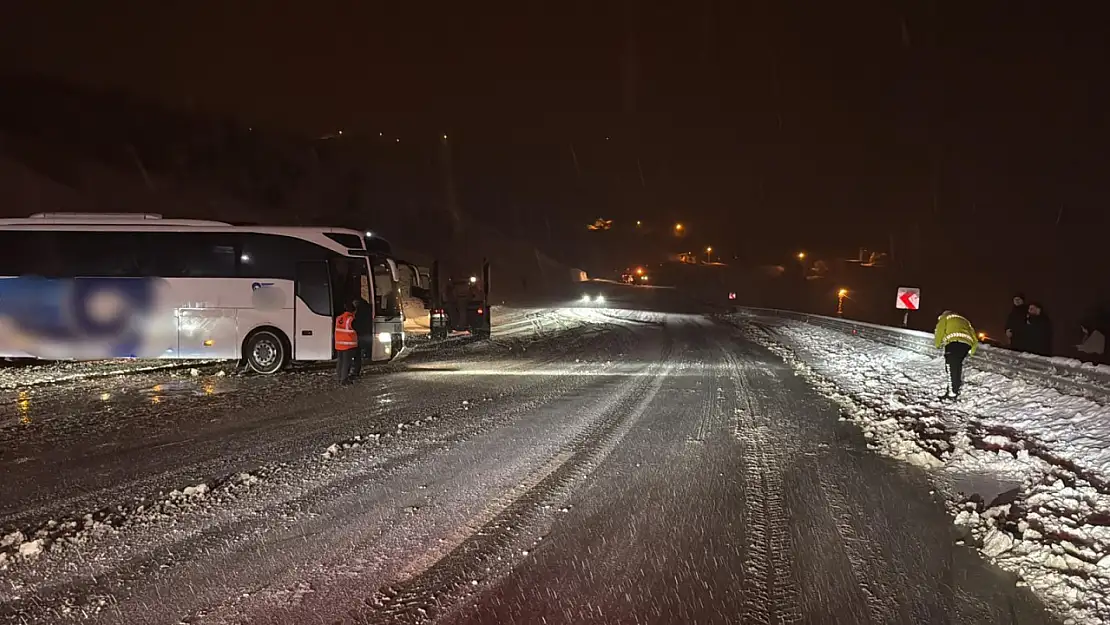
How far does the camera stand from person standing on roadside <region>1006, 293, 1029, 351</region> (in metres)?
13.9

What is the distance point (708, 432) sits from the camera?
9.51m

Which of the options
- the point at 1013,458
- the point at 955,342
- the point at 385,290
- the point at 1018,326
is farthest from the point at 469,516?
the point at 1018,326

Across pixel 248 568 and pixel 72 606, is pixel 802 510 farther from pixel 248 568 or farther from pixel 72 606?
pixel 72 606

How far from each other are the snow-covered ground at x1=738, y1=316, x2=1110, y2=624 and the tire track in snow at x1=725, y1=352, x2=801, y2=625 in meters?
1.50

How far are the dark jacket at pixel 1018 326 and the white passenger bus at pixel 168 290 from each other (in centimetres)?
1390

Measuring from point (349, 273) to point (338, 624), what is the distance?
40.5 feet

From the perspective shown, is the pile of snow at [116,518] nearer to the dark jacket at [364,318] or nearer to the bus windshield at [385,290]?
the dark jacket at [364,318]

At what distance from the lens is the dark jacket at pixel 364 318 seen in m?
15.2

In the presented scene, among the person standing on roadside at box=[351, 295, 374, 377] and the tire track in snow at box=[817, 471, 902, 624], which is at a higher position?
the person standing on roadside at box=[351, 295, 374, 377]

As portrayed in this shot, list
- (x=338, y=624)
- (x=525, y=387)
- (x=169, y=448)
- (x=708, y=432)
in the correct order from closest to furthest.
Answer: (x=338, y=624) < (x=169, y=448) < (x=708, y=432) < (x=525, y=387)

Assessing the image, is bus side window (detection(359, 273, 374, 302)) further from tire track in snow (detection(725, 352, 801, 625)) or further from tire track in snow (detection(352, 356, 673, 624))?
tire track in snow (detection(725, 352, 801, 625))

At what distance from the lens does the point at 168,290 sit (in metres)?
15.3

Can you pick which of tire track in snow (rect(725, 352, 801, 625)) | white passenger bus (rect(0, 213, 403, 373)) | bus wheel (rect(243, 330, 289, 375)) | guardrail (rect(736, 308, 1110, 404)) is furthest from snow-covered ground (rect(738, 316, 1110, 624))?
bus wheel (rect(243, 330, 289, 375))

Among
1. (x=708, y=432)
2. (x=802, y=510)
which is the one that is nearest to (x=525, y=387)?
(x=708, y=432)
